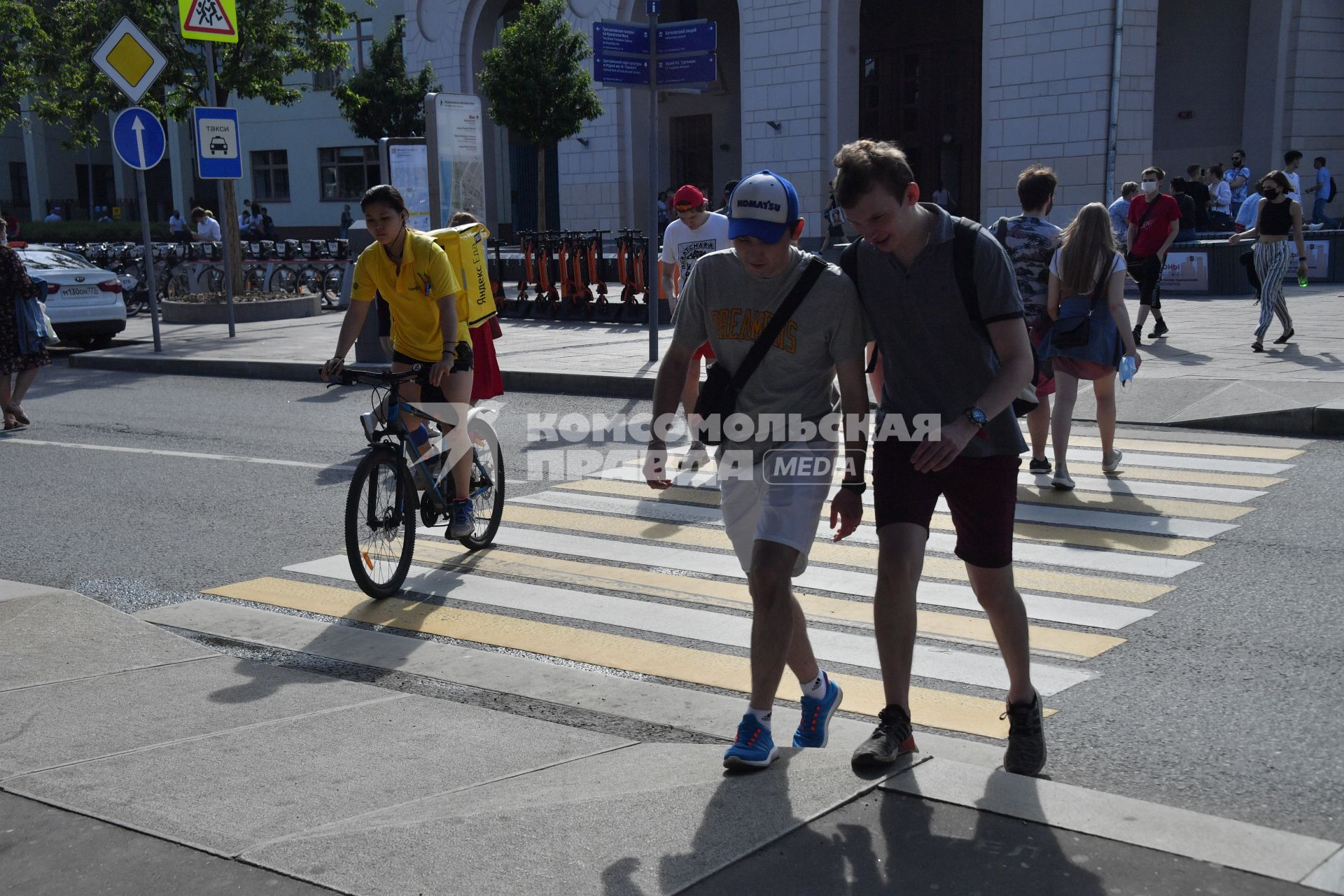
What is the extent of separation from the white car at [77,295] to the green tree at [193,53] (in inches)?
108

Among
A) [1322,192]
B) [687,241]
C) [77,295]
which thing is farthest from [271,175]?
[687,241]

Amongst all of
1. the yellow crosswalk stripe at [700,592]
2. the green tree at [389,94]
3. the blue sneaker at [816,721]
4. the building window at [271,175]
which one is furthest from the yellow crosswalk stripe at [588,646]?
the building window at [271,175]

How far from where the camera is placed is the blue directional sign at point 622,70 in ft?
44.4

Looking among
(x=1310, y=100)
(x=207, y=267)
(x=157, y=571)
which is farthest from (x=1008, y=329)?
(x=1310, y=100)

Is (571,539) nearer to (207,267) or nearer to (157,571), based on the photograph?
(157,571)

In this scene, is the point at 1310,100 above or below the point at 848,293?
above

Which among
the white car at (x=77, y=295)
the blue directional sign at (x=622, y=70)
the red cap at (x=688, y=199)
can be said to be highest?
the blue directional sign at (x=622, y=70)

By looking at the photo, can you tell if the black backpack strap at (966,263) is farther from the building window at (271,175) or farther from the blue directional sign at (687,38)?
the building window at (271,175)

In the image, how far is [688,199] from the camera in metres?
9.57

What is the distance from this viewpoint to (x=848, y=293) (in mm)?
3859

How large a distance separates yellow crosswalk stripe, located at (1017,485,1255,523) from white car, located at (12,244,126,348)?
49.7ft

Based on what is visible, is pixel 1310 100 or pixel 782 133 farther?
pixel 782 133

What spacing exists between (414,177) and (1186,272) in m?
11.7

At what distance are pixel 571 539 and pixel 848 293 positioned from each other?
3851 millimetres
